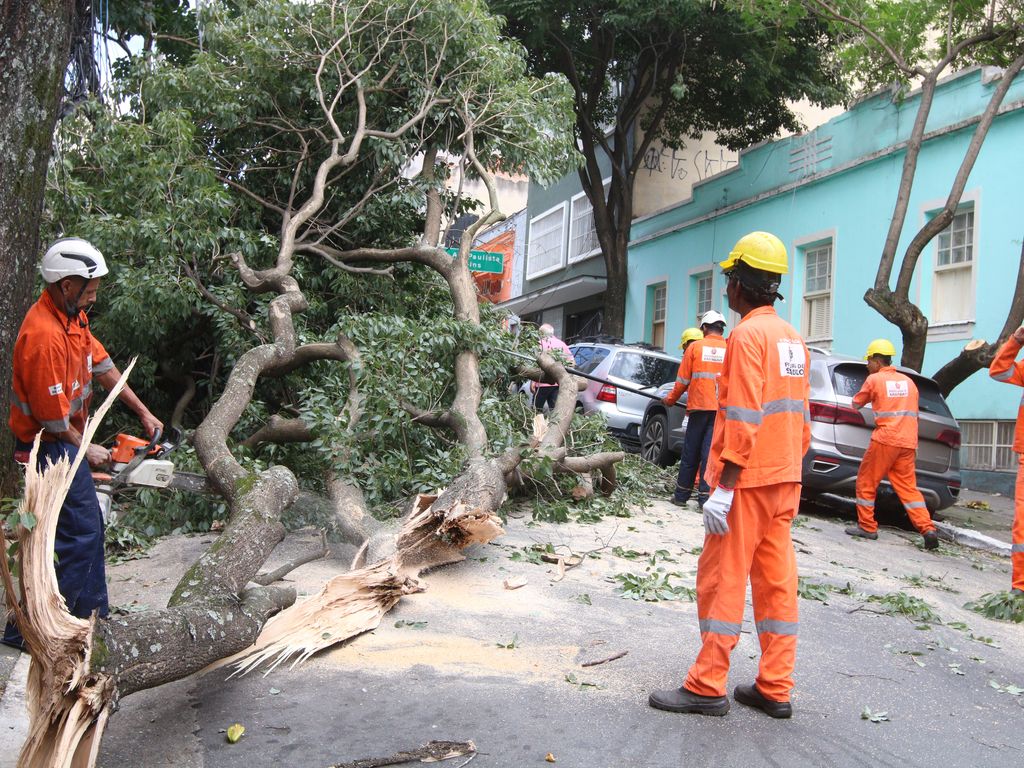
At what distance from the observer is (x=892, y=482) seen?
27.1ft

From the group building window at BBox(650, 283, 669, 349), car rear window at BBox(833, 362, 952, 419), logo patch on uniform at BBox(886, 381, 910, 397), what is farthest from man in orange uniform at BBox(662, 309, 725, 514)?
building window at BBox(650, 283, 669, 349)

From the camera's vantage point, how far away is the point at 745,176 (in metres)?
Answer: 19.1

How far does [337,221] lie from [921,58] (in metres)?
7.76

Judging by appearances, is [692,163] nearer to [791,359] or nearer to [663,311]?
[663,311]

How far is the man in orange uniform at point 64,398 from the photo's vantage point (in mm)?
4066

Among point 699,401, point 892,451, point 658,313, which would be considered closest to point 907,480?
point 892,451

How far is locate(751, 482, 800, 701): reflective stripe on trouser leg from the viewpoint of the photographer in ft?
12.1

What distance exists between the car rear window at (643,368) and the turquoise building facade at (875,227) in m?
3.90

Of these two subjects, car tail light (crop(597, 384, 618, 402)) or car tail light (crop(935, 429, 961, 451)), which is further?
car tail light (crop(597, 384, 618, 402))

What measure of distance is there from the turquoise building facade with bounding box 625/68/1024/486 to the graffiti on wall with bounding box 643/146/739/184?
2.47 metres

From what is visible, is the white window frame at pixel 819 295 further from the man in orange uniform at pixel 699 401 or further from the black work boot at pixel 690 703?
the black work boot at pixel 690 703

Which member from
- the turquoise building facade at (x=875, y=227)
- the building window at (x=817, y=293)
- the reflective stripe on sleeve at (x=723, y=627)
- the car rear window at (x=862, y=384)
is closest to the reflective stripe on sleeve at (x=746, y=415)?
the reflective stripe on sleeve at (x=723, y=627)

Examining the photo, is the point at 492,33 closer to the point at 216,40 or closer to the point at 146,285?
the point at 216,40

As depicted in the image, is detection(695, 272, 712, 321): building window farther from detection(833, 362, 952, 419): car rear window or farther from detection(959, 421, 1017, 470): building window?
detection(833, 362, 952, 419): car rear window
